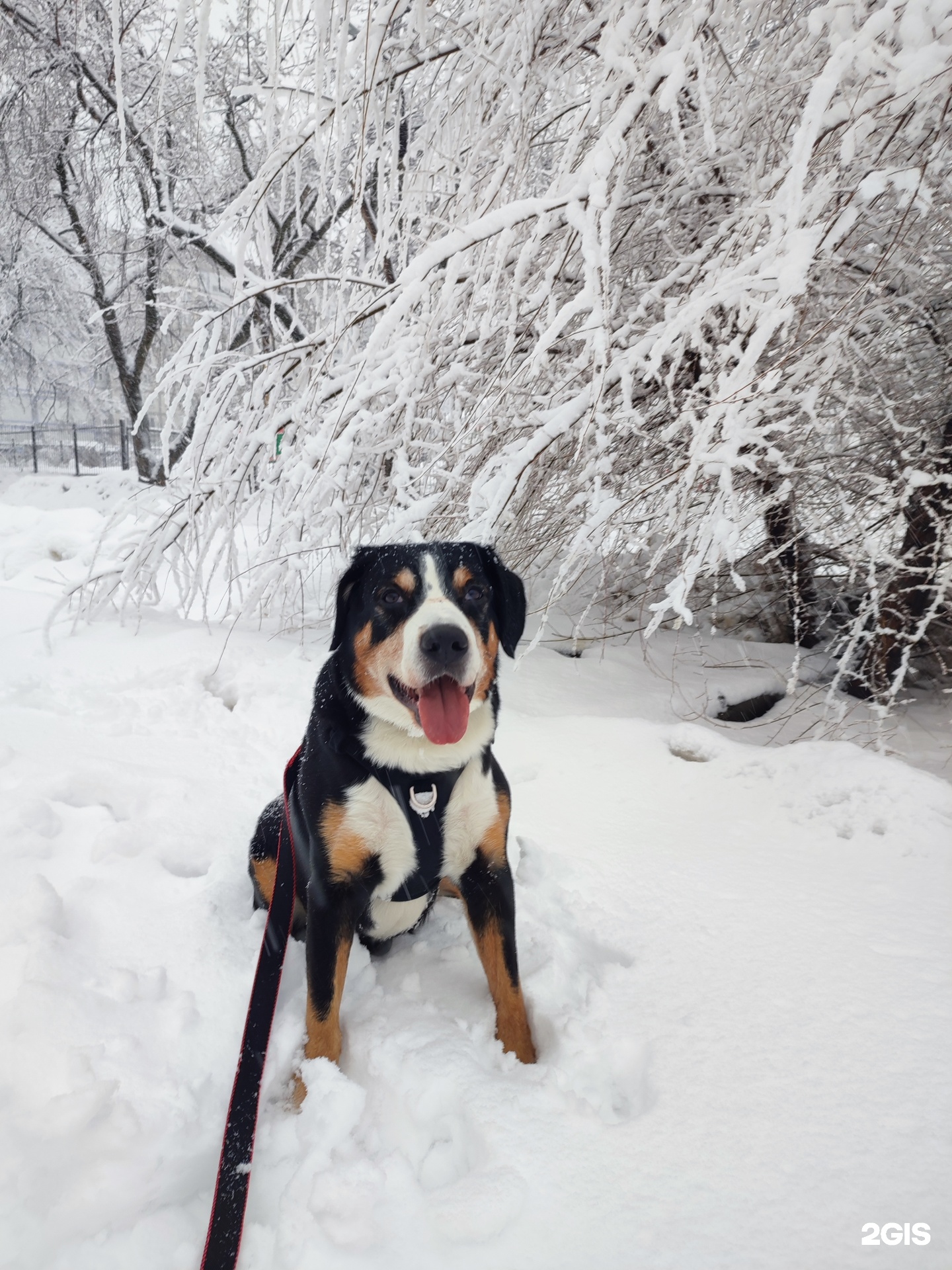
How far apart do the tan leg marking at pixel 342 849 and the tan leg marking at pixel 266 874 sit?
44 cm

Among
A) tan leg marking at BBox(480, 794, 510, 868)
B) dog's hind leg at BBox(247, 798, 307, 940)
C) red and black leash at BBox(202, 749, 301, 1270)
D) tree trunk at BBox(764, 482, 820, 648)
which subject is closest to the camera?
red and black leash at BBox(202, 749, 301, 1270)

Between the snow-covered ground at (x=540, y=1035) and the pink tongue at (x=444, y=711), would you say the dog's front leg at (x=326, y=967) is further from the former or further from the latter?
the pink tongue at (x=444, y=711)

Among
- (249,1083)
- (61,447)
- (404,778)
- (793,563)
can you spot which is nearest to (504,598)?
(404,778)

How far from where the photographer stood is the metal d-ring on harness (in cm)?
118

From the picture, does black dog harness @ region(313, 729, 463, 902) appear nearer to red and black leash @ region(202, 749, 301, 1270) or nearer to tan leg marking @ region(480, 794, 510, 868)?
tan leg marking @ region(480, 794, 510, 868)

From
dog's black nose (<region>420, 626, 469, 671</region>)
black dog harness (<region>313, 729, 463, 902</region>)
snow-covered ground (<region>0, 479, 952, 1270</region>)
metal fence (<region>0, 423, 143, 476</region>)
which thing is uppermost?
metal fence (<region>0, 423, 143, 476</region>)

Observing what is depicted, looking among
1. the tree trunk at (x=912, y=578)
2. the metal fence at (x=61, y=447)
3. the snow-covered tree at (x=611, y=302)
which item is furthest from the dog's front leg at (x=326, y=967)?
the metal fence at (x=61, y=447)

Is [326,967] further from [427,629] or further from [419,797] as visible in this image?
[427,629]

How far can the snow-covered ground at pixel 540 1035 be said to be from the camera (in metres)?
1.18

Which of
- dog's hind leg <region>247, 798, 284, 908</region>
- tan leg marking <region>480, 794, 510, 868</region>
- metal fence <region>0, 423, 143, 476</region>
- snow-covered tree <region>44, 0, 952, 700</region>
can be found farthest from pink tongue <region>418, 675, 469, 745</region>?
metal fence <region>0, 423, 143, 476</region>

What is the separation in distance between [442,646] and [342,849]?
1.69ft

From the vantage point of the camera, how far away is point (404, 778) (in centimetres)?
156

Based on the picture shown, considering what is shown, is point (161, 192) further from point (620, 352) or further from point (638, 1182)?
point (638, 1182)

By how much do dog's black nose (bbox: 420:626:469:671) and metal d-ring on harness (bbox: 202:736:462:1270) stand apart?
29cm
